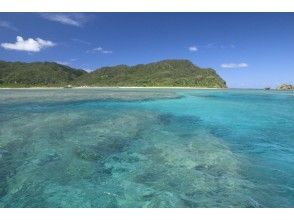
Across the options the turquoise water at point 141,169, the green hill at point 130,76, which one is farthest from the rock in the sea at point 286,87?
the turquoise water at point 141,169

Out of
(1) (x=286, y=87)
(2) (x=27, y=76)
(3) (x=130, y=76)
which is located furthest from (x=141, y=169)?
(1) (x=286, y=87)

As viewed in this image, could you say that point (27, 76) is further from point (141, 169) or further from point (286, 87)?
point (141, 169)

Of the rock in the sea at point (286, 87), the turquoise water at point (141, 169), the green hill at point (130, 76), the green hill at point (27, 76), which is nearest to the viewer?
the turquoise water at point (141, 169)

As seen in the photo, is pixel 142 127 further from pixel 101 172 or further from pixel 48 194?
pixel 48 194

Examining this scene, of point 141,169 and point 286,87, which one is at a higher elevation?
point 141,169

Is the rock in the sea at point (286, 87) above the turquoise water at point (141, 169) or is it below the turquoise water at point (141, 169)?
below

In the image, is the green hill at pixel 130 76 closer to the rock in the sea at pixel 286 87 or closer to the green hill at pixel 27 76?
the green hill at pixel 27 76

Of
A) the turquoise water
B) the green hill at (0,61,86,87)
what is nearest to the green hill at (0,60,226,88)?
the green hill at (0,61,86,87)
